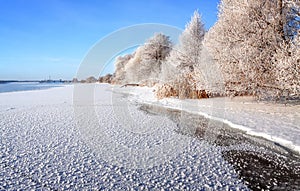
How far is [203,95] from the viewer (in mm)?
16812

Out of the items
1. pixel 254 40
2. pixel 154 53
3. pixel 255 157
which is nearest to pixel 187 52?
pixel 154 53

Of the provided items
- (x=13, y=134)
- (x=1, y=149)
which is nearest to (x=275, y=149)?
(x=1, y=149)

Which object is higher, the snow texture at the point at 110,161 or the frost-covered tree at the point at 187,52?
the frost-covered tree at the point at 187,52

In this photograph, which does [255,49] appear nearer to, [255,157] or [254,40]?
[254,40]

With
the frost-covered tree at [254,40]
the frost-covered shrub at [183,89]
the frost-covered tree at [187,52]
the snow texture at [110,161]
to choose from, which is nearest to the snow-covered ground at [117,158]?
the snow texture at [110,161]

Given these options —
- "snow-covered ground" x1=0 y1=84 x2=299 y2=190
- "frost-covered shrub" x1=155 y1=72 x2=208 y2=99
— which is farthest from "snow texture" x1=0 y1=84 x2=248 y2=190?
"frost-covered shrub" x1=155 y1=72 x2=208 y2=99

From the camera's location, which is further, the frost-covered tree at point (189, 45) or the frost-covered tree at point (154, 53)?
the frost-covered tree at point (154, 53)

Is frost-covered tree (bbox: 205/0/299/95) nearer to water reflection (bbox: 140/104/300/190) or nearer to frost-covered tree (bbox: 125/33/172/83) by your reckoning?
water reflection (bbox: 140/104/300/190)

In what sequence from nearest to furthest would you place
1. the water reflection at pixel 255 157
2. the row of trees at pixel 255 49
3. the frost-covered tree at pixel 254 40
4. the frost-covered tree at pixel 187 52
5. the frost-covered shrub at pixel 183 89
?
the water reflection at pixel 255 157
the row of trees at pixel 255 49
the frost-covered tree at pixel 254 40
the frost-covered shrub at pixel 183 89
the frost-covered tree at pixel 187 52

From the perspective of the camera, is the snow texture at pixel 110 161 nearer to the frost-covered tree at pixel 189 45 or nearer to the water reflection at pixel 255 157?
the water reflection at pixel 255 157

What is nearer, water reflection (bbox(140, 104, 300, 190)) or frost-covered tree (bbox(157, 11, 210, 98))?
water reflection (bbox(140, 104, 300, 190))

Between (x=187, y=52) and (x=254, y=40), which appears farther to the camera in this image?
(x=187, y=52)

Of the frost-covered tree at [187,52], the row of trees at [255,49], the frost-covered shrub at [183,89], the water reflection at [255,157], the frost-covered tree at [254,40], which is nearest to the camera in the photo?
the water reflection at [255,157]

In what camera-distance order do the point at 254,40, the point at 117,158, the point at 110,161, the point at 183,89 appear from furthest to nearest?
the point at 183,89
the point at 254,40
the point at 117,158
the point at 110,161
